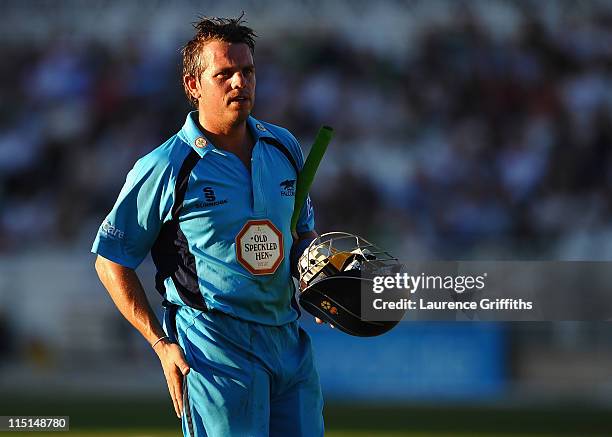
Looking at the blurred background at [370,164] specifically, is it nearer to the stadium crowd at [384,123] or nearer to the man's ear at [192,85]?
the stadium crowd at [384,123]

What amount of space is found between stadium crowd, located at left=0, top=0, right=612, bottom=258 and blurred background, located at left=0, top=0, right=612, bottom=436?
0.03 m

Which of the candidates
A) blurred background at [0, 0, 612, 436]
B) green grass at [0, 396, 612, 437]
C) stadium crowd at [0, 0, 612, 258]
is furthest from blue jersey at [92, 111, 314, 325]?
stadium crowd at [0, 0, 612, 258]

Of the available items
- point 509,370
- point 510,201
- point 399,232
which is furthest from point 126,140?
point 509,370

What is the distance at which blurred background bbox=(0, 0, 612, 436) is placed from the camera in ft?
37.5

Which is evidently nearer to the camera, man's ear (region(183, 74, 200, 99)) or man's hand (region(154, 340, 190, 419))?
man's hand (region(154, 340, 190, 419))

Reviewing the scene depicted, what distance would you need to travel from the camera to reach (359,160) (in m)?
13.8

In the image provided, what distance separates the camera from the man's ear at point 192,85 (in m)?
4.41

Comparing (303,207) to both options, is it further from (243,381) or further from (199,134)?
(243,381)

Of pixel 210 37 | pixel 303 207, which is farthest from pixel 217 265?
pixel 210 37

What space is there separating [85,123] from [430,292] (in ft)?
22.6

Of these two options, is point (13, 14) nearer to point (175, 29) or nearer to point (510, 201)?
point (175, 29)

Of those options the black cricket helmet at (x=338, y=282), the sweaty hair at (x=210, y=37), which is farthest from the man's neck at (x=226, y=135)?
the black cricket helmet at (x=338, y=282)

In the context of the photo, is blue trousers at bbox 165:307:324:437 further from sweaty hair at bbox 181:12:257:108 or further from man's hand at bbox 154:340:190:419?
sweaty hair at bbox 181:12:257:108

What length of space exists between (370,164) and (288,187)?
9.40m
